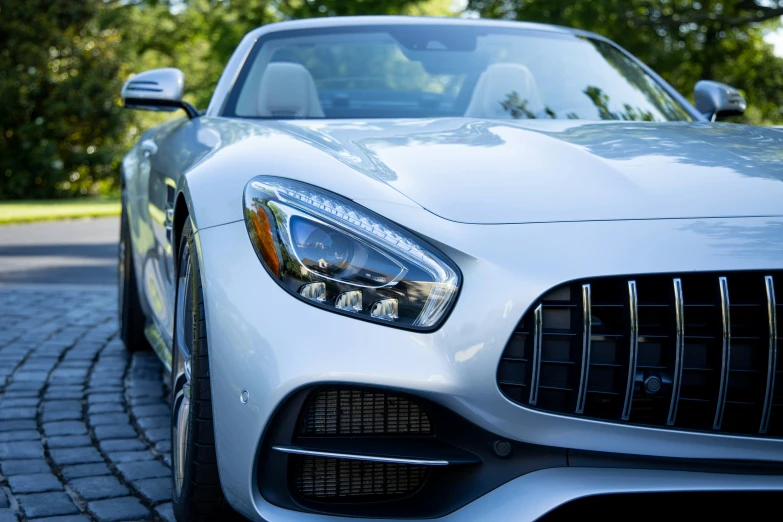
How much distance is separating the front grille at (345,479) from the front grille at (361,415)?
8 centimetres

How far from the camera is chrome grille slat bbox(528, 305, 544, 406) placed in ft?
6.13

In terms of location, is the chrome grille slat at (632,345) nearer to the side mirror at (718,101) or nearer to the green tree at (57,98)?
the side mirror at (718,101)

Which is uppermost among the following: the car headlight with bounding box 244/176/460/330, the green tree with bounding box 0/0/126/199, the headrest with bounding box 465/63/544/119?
the headrest with bounding box 465/63/544/119

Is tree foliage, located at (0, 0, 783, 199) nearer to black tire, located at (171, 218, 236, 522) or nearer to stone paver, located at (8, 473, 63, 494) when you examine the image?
stone paver, located at (8, 473, 63, 494)

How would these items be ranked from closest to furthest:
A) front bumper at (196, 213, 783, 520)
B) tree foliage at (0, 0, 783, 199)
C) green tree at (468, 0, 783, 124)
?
front bumper at (196, 213, 783, 520) < green tree at (468, 0, 783, 124) < tree foliage at (0, 0, 783, 199)

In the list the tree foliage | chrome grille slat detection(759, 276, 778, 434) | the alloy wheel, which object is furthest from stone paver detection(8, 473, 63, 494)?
the tree foliage

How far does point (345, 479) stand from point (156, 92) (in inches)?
85.8

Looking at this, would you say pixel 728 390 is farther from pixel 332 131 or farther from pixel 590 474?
pixel 332 131

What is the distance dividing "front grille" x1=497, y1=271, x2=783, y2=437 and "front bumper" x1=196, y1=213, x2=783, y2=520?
28 mm

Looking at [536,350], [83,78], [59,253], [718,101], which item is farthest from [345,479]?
[83,78]

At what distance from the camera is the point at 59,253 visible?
10242 mm

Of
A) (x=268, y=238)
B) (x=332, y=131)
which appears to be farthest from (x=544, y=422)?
(x=332, y=131)

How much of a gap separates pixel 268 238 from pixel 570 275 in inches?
24.2

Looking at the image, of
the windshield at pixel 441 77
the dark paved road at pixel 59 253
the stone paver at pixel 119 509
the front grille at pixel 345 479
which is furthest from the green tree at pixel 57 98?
the front grille at pixel 345 479
